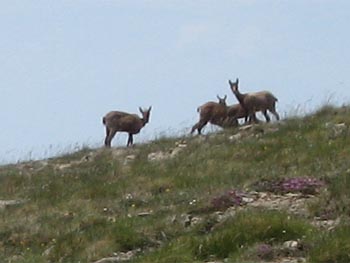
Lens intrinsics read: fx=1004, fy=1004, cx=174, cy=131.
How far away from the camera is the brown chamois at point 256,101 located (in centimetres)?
2586

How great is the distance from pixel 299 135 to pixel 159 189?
3.54 metres

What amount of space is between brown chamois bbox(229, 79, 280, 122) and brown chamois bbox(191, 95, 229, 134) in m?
0.52

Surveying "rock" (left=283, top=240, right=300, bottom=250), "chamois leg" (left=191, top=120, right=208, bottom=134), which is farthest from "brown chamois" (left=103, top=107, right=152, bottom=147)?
"rock" (left=283, top=240, right=300, bottom=250)

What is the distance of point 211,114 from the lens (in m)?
26.3

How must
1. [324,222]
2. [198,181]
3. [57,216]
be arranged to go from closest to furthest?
[324,222] → [57,216] → [198,181]

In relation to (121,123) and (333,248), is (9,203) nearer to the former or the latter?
(333,248)

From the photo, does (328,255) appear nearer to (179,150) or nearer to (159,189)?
(159,189)

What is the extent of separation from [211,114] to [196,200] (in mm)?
11180

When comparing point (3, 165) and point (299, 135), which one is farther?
point (3, 165)

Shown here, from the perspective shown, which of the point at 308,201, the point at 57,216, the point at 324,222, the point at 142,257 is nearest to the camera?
the point at 142,257

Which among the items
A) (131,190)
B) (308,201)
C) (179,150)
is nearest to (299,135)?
(179,150)

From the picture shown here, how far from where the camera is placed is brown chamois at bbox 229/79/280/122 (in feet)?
84.9

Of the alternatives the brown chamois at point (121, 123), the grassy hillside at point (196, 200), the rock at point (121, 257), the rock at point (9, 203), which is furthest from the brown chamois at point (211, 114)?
the rock at point (121, 257)

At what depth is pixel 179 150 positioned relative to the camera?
67.0ft
